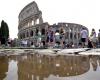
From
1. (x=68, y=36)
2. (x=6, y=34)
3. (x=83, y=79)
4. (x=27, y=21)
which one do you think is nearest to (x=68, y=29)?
(x=68, y=36)

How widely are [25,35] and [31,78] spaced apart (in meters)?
65.1

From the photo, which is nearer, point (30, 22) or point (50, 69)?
point (50, 69)

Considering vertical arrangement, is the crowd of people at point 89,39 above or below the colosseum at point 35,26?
below

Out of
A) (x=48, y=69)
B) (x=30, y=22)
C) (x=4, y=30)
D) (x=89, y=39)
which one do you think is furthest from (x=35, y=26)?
(x=48, y=69)

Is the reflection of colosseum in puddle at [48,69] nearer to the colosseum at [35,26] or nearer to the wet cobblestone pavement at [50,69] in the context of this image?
the wet cobblestone pavement at [50,69]

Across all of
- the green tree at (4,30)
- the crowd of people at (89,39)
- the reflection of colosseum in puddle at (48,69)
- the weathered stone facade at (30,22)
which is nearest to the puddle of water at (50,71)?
the reflection of colosseum in puddle at (48,69)

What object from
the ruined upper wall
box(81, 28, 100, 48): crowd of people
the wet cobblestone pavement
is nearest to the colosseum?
the ruined upper wall

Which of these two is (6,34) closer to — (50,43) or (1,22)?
(1,22)

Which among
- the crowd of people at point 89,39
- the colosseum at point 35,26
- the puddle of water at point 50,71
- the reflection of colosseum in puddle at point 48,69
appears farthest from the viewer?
the colosseum at point 35,26

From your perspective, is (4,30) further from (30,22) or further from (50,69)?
(50,69)

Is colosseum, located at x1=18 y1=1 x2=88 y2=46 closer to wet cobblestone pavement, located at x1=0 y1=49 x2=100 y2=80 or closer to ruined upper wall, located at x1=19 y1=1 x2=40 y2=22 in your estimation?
ruined upper wall, located at x1=19 y1=1 x2=40 y2=22

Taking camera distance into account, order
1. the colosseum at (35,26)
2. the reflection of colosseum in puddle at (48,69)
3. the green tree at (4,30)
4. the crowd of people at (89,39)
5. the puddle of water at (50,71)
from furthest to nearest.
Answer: the green tree at (4,30) < the colosseum at (35,26) < the crowd of people at (89,39) < the reflection of colosseum in puddle at (48,69) < the puddle of water at (50,71)

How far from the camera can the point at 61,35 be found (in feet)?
57.3

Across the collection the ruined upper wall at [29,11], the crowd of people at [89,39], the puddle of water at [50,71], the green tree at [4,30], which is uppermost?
the ruined upper wall at [29,11]
